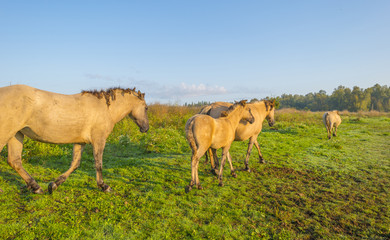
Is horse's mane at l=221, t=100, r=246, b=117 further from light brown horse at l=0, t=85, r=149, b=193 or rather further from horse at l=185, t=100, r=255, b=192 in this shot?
light brown horse at l=0, t=85, r=149, b=193

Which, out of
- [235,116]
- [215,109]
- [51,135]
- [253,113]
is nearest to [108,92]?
[51,135]

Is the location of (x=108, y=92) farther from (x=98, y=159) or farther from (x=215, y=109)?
(x=215, y=109)

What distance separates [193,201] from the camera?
4547mm

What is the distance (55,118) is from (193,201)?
3.42 m

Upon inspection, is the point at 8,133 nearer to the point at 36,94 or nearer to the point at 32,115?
the point at 32,115

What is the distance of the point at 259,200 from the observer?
15.8ft

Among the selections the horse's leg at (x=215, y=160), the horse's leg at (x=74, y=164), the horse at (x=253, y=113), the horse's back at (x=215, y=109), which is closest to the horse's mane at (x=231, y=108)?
the horse at (x=253, y=113)

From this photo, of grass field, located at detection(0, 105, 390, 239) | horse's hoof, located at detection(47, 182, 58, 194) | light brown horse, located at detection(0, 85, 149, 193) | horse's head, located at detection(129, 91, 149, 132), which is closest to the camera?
grass field, located at detection(0, 105, 390, 239)

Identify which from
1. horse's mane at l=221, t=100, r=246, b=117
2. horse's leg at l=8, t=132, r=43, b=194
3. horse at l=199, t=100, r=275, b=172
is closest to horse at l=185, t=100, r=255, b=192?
horse's mane at l=221, t=100, r=246, b=117

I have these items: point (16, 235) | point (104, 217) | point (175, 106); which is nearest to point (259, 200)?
point (104, 217)

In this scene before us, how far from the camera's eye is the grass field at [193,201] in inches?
134

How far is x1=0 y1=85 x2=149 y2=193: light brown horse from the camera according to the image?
12.5 feet

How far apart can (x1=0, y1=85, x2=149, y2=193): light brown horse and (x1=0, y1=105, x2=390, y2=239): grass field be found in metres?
0.68

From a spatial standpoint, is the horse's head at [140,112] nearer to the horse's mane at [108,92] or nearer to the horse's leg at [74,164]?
the horse's mane at [108,92]
